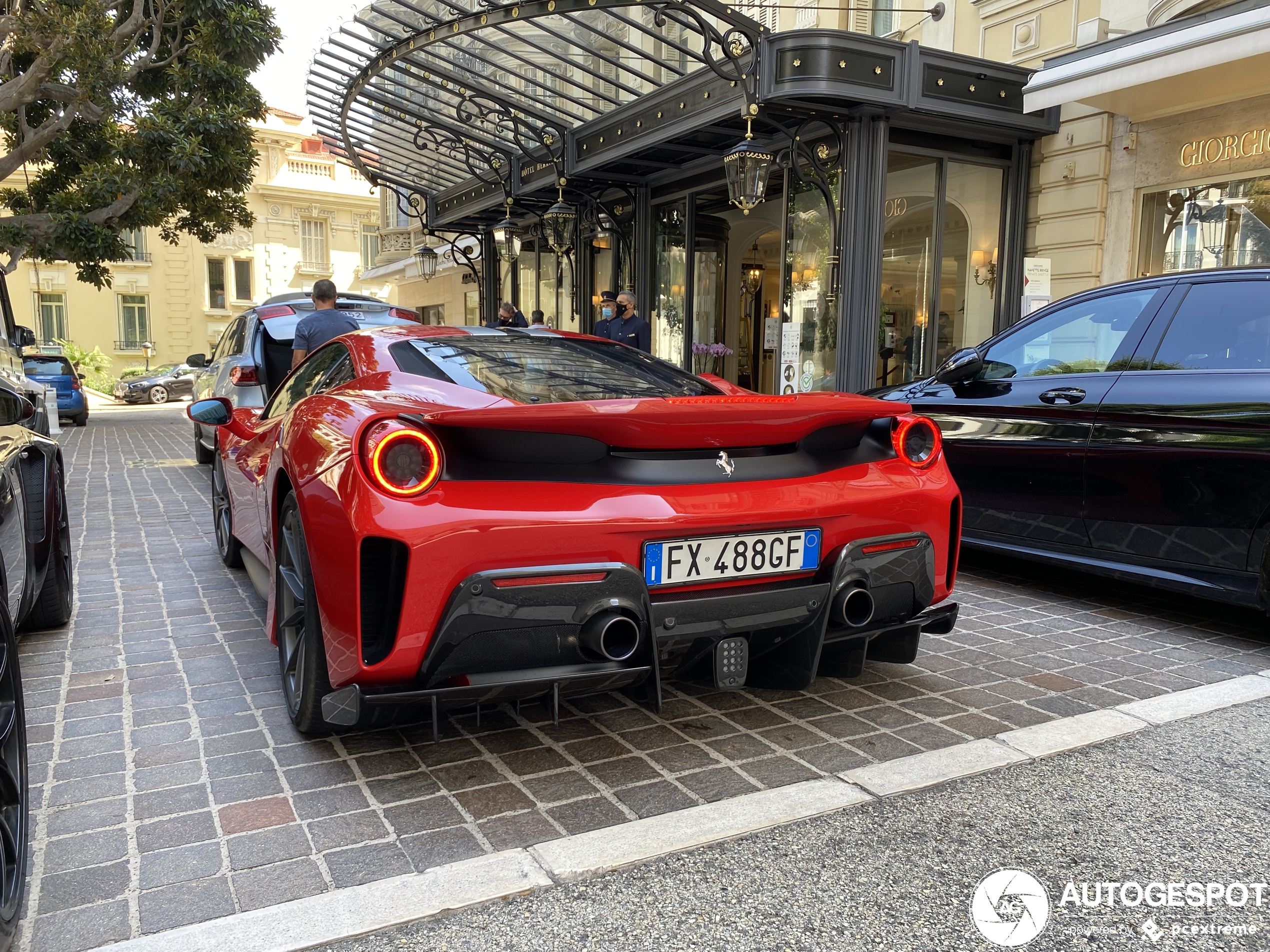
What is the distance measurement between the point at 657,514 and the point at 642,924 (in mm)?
980

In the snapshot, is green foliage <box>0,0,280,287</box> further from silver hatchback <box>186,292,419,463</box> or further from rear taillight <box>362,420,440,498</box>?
rear taillight <box>362,420,440,498</box>

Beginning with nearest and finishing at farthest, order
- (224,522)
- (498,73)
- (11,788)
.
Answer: (11,788) → (224,522) → (498,73)

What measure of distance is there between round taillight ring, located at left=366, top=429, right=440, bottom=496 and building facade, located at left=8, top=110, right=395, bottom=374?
39.6 metres

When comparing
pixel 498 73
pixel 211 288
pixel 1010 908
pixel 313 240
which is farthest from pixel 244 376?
pixel 313 240

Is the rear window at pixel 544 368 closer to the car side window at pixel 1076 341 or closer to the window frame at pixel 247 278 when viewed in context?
the car side window at pixel 1076 341

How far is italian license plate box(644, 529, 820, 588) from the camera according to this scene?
8.13ft

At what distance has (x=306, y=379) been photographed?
13.2 ft

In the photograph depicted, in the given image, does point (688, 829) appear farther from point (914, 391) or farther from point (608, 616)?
point (914, 391)

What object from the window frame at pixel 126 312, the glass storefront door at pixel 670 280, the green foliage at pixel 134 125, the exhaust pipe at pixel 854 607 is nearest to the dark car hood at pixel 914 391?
the exhaust pipe at pixel 854 607

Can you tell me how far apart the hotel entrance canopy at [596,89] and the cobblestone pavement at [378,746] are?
5.81m

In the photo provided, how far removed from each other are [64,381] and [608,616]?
19.0 m

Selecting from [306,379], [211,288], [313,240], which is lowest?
[306,379]

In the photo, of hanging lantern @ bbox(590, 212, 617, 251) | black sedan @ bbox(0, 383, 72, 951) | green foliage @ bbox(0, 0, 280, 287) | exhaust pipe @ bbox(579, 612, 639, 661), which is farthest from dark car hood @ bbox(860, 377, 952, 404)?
green foliage @ bbox(0, 0, 280, 287)

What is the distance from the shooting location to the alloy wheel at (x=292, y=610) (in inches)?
110
